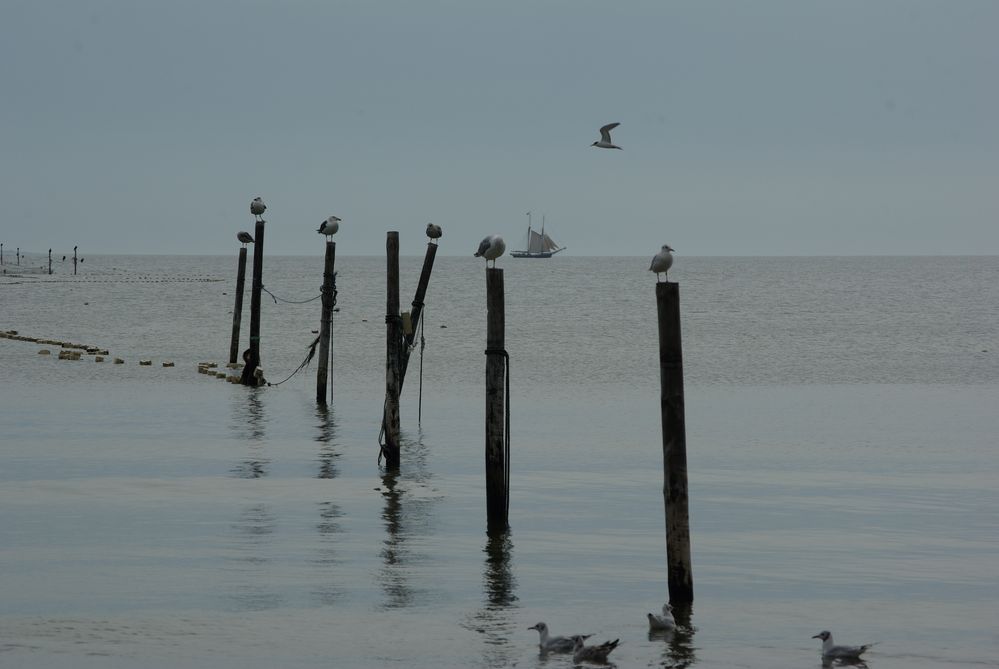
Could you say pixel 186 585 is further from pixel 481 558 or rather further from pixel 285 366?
pixel 285 366

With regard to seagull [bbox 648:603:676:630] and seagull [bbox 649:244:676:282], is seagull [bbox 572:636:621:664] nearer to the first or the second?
seagull [bbox 648:603:676:630]

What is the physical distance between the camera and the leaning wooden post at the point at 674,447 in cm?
1159

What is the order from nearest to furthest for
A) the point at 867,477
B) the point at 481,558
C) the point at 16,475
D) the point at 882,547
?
the point at 481,558
the point at 882,547
the point at 16,475
the point at 867,477

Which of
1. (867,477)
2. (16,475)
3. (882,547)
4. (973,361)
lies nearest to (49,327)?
(973,361)

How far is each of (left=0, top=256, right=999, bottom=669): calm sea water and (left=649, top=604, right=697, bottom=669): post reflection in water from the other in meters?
0.04

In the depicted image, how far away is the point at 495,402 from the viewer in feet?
48.1

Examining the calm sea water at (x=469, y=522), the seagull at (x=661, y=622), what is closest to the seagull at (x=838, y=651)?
the calm sea water at (x=469, y=522)

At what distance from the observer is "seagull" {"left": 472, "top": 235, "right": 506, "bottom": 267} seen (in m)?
15.3

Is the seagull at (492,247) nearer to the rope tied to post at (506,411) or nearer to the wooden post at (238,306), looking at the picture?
the rope tied to post at (506,411)

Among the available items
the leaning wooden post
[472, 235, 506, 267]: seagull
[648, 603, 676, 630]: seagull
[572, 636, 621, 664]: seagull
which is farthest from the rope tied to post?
[572, 636, 621, 664]: seagull

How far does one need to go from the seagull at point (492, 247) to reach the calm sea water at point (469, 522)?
3102mm

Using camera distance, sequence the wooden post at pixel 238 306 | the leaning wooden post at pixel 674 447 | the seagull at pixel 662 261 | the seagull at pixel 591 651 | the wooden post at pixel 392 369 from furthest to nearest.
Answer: the wooden post at pixel 238 306 < the wooden post at pixel 392 369 < the seagull at pixel 662 261 < the leaning wooden post at pixel 674 447 < the seagull at pixel 591 651

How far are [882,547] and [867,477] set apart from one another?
17.0 feet

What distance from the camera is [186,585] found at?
12203 mm
